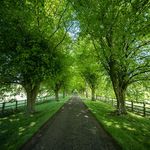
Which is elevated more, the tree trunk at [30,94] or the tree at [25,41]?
the tree at [25,41]

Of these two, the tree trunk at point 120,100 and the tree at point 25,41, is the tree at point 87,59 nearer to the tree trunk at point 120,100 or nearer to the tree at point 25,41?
the tree trunk at point 120,100

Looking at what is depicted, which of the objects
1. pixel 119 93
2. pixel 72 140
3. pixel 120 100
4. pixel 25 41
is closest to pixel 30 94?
pixel 25 41

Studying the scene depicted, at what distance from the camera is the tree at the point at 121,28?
36.9 ft

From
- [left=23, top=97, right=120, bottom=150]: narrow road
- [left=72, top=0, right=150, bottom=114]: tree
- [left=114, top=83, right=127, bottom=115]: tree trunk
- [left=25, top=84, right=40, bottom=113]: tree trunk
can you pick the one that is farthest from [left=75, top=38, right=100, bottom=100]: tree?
[left=23, top=97, right=120, bottom=150]: narrow road

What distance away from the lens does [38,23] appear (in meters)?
16.7

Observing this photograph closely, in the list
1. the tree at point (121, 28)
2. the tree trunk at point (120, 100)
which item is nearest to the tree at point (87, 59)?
the tree at point (121, 28)

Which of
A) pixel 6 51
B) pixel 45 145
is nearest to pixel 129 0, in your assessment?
pixel 45 145

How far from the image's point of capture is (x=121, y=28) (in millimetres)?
12125

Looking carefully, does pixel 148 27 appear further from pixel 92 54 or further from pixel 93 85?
pixel 93 85

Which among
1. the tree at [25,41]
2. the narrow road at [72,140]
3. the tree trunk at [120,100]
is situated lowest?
the narrow road at [72,140]

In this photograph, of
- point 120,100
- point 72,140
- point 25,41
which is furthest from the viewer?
point 120,100

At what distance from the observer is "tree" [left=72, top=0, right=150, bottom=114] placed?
11.2 meters

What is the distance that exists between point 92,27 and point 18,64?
5744 mm

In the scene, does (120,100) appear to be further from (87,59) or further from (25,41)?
(25,41)
